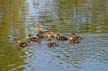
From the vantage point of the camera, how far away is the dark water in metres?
25.7

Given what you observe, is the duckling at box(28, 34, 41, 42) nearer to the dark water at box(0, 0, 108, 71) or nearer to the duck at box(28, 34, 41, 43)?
the duck at box(28, 34, 41, 43)

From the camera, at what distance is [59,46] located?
30.5 m

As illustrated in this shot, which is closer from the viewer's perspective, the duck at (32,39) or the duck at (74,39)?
the duck at (74,39)

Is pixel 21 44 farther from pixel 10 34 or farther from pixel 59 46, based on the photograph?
pixel 10 34

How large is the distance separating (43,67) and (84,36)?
9.13 metres

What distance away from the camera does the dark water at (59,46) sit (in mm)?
25656

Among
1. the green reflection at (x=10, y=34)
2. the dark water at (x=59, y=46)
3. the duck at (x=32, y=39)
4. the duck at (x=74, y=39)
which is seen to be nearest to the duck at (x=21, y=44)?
the dark water at (x=59, y=46)

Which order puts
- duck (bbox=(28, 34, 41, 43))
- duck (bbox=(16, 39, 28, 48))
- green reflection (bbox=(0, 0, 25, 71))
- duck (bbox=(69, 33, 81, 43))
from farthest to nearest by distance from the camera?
duck (bbox=(28, 34, 41, 43)) < duck (bbox=(69, 33, 81, 43)) < duck (bbox=(16, 39, 28, 48)) < green reflection (bbox=(0, 0, 25, 71))

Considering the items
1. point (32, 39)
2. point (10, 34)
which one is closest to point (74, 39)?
point (32, 39)

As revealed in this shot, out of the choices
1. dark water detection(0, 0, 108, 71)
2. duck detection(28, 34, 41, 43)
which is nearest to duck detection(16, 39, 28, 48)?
dark water detection(0, 0, 108, 71)

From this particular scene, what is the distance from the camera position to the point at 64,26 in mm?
38438

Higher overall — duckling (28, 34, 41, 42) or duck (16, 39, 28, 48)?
duckling (28, 34, 41, 42)

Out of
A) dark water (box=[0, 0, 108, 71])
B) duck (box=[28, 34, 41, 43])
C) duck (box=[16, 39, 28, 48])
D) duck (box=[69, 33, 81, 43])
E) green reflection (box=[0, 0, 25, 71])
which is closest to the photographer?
dark water (box=[0, 0, 108, 71])

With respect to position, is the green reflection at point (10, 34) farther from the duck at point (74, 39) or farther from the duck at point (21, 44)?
the duck at point (74, 39)
